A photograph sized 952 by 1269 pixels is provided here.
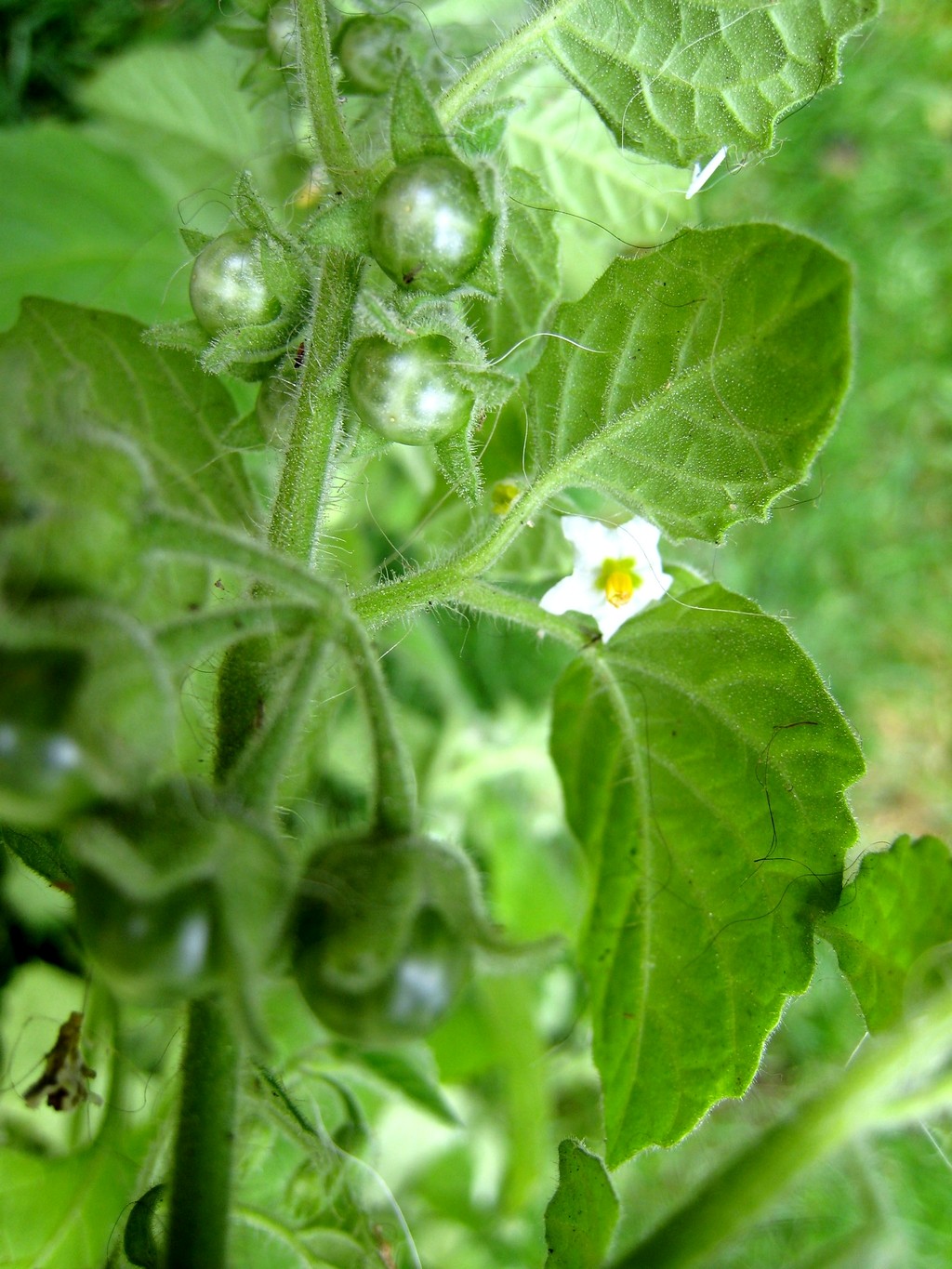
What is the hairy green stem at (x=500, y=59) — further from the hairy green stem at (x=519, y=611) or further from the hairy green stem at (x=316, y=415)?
the hairy green stem at (x=519, y=611)

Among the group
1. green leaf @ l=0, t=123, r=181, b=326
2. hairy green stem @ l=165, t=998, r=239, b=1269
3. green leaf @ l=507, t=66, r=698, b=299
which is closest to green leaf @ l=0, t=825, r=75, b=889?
hairy green stem @ l=165, t=998, r=239, b=1269

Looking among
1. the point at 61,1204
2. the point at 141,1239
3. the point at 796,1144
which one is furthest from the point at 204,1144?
the point at 61,1204

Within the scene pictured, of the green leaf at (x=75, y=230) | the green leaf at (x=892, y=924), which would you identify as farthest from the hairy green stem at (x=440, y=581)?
the green leaf at (x=75, y=230)

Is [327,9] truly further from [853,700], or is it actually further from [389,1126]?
[853,700]

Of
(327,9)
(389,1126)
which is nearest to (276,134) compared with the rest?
(327,9)

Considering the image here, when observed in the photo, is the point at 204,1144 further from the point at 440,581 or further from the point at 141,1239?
the point at 440,581

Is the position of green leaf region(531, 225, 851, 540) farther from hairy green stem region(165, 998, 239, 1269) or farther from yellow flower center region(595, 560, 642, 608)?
hairy green stem region(165, 998, 239, 1269)
